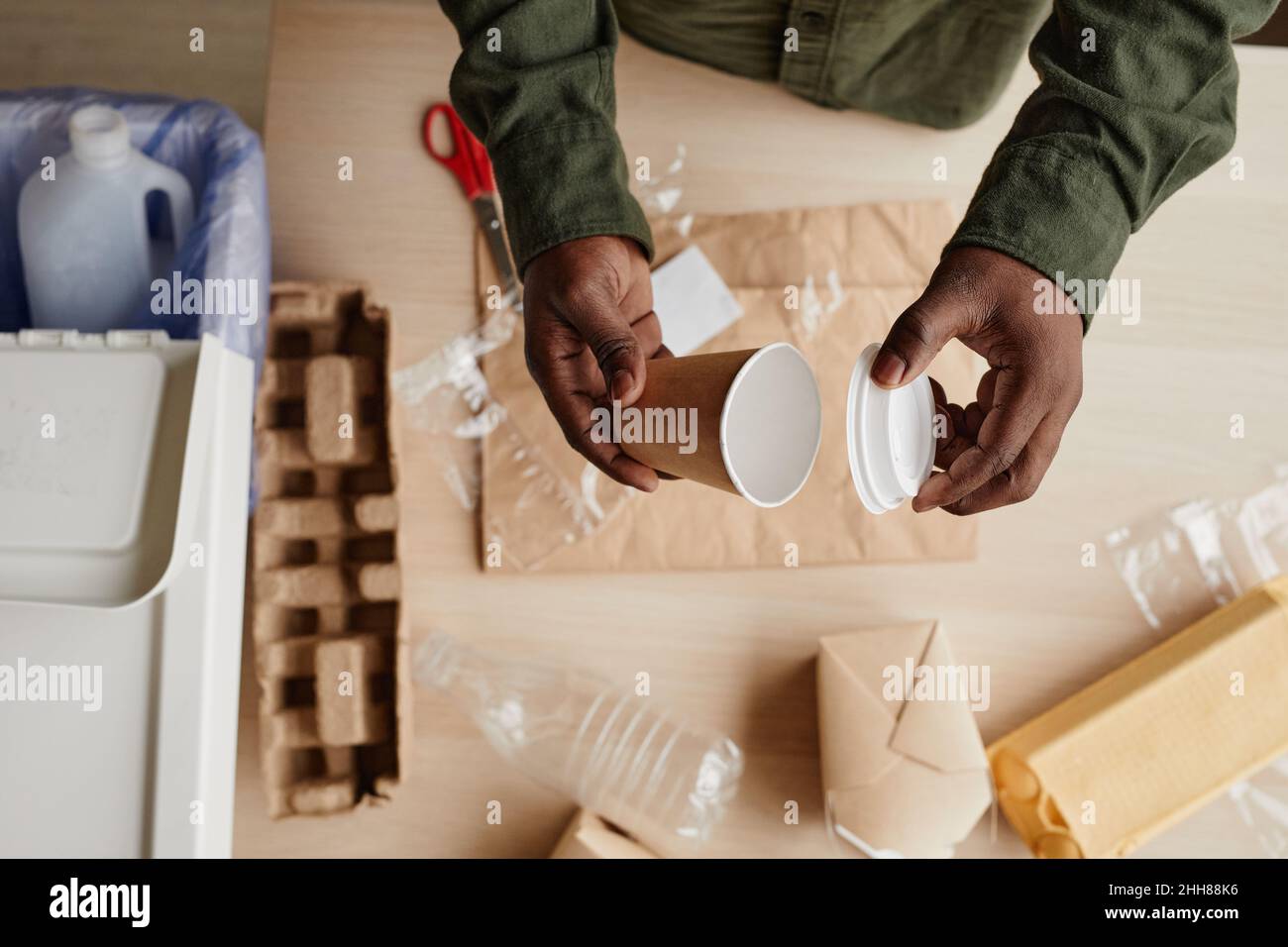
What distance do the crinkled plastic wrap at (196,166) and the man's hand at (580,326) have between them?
0.31 meters

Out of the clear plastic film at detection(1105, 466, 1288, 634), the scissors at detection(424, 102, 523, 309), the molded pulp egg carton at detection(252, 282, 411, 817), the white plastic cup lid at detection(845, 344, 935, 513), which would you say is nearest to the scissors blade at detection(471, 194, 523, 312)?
the scissors at detection(424, 102, 523, 309)

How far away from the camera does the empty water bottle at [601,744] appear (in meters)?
1.01

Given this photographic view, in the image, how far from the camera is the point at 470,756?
1.01 m

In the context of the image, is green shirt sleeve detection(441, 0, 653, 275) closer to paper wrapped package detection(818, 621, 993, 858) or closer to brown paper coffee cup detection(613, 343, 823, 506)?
brown paper coffee cup detection(613, 343, 823, 506)

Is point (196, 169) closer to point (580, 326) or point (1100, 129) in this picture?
point (580, 326)

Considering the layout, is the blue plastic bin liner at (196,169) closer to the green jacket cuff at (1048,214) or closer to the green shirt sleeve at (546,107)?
the green shirt sleeve at (546,107)

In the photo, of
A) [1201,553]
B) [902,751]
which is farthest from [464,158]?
[1201,553]

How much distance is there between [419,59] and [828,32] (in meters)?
0.48

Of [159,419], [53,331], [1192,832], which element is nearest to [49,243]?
[53,331]

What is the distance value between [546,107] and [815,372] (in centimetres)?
47

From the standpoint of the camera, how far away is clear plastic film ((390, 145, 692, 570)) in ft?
3.37

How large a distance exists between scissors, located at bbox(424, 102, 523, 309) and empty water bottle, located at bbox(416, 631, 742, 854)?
0.43 metres

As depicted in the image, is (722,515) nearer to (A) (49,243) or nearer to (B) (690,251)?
(B) (690,251)

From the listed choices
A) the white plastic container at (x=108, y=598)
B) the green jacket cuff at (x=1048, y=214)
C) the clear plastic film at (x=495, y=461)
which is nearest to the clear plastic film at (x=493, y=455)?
the clear plastic film at (x=495, y=461)
